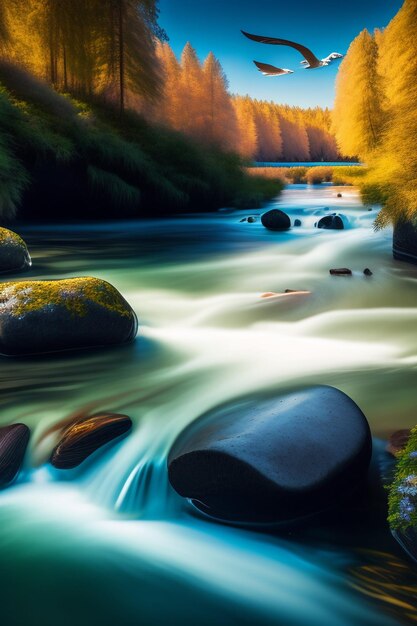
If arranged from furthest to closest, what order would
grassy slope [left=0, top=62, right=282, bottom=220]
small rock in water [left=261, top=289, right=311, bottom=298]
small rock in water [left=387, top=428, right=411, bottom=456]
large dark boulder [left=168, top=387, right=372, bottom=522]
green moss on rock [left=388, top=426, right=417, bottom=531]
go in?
grassy slope [left=0, top=62, right=282, bottom=220], small rock in water [left=261, top=289, right=311, bottom=298], small rock in water [left=387, top=428, right=411, bottom=456], large dark boulder [left=168, top=387, right=372, bottom=522], green moss on rock [left=388, top=426, right=417, bottom=531]

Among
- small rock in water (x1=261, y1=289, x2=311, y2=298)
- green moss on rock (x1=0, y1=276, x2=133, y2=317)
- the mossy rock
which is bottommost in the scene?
small rock in water (x1=261, y1=289, x2=311, y2=298)

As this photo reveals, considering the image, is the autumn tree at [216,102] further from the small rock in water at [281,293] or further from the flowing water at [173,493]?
the flowing water at [173,493]

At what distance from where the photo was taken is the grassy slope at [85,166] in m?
12.3

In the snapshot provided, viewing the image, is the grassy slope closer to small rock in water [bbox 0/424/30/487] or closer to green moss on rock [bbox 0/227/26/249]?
green moss on rock [bbox 0/227/26/249]

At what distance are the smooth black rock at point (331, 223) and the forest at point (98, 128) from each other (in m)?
4.67

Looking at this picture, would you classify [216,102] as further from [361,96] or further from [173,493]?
[173,493]

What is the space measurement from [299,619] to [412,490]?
529mm

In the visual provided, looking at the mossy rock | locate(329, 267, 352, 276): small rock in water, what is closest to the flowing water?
locate(329, 267, 352, 276): small rock in water

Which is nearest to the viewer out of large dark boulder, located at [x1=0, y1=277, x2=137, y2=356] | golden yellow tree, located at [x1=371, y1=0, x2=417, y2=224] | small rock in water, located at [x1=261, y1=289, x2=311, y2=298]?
large dark boulder, located at [x1=0, y1=277, x2=137, y2=356]

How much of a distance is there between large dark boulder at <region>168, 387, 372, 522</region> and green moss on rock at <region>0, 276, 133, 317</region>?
173 centimetres

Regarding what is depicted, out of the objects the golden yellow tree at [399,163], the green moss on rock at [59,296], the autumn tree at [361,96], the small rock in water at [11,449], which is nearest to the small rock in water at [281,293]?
the golden yellow tree at [399,163]

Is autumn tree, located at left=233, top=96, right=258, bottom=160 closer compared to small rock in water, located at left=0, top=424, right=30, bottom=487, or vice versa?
small rock in water, located at left=0, top=424, right=30, bottom=487

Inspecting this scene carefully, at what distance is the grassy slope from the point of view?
12336mm

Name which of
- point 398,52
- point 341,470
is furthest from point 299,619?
point 398,52
